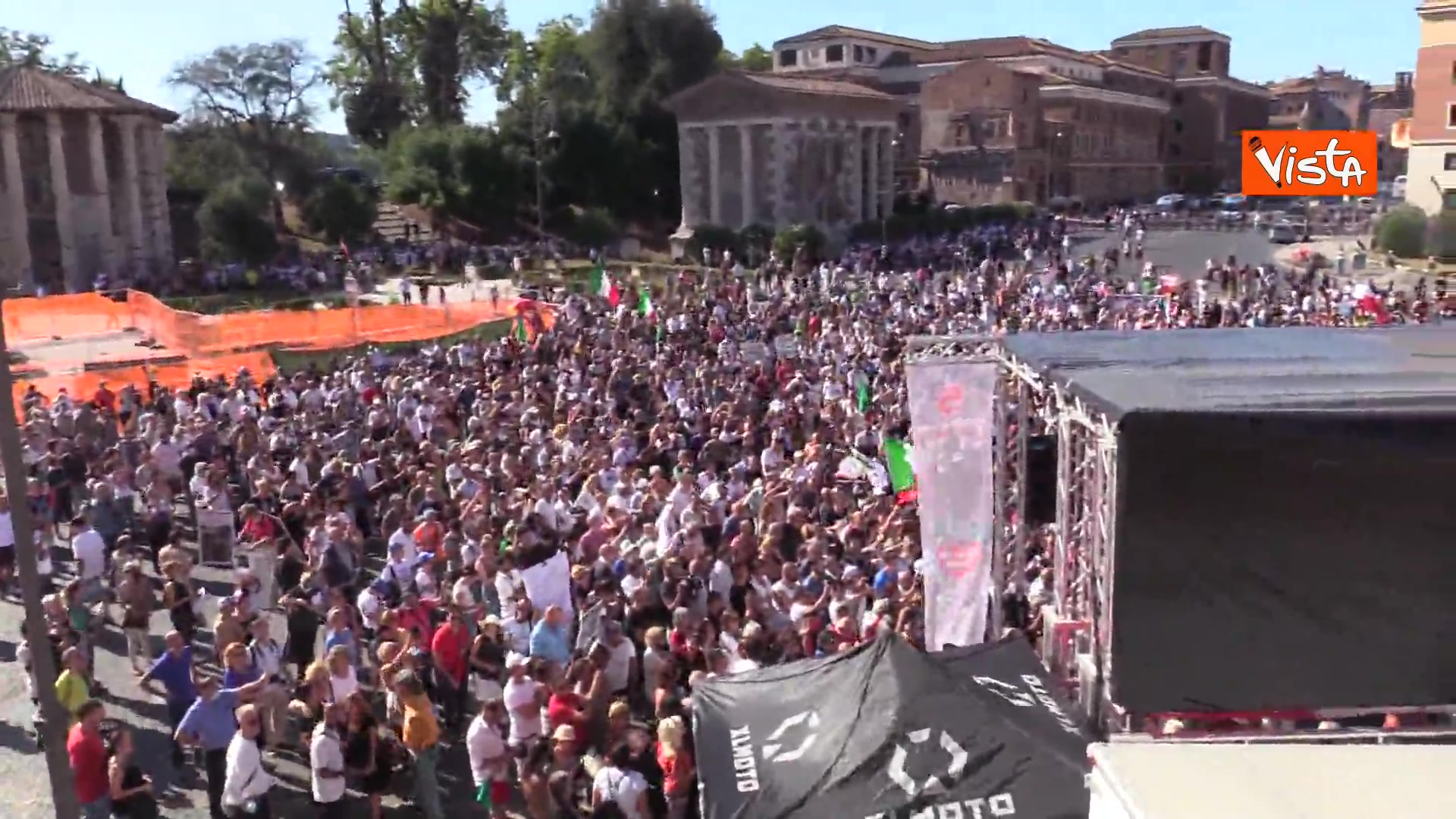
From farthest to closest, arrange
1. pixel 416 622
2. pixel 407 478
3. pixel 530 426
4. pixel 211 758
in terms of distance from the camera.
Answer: pixel 530 426
pixel 407 478
pixel 416 622
pixel 211 758

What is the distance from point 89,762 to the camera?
24.5ft

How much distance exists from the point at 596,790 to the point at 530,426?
9.06 meters

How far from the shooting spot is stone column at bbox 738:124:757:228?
51781mm

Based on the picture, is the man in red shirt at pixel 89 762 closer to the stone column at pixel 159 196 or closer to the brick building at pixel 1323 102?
the stone column at pixel 159 196

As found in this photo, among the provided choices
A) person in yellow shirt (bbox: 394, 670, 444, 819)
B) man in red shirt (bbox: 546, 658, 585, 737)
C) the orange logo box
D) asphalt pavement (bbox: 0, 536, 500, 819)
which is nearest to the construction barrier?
asphalt pavement (bbox: 0, 536, 500, 819)

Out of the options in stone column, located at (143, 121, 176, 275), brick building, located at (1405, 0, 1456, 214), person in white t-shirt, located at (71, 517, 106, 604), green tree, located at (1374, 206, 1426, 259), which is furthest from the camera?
brick building, located at (1405, 0, 1456, 214)

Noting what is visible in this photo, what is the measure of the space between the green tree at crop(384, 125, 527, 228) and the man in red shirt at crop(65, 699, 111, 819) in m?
48.1

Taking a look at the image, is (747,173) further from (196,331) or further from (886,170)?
(196,331)

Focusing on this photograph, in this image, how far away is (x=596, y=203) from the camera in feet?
187

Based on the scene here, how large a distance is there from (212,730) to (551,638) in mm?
2302

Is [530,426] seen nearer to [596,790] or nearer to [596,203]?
[596,790]

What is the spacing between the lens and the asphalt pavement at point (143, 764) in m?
8.64

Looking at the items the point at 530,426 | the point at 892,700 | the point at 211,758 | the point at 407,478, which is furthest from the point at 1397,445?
the point at 530,426

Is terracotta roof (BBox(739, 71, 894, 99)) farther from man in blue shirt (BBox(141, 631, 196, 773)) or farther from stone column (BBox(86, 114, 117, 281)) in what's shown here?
man in blue shirt (BBox(141, 631, 196, 773))
